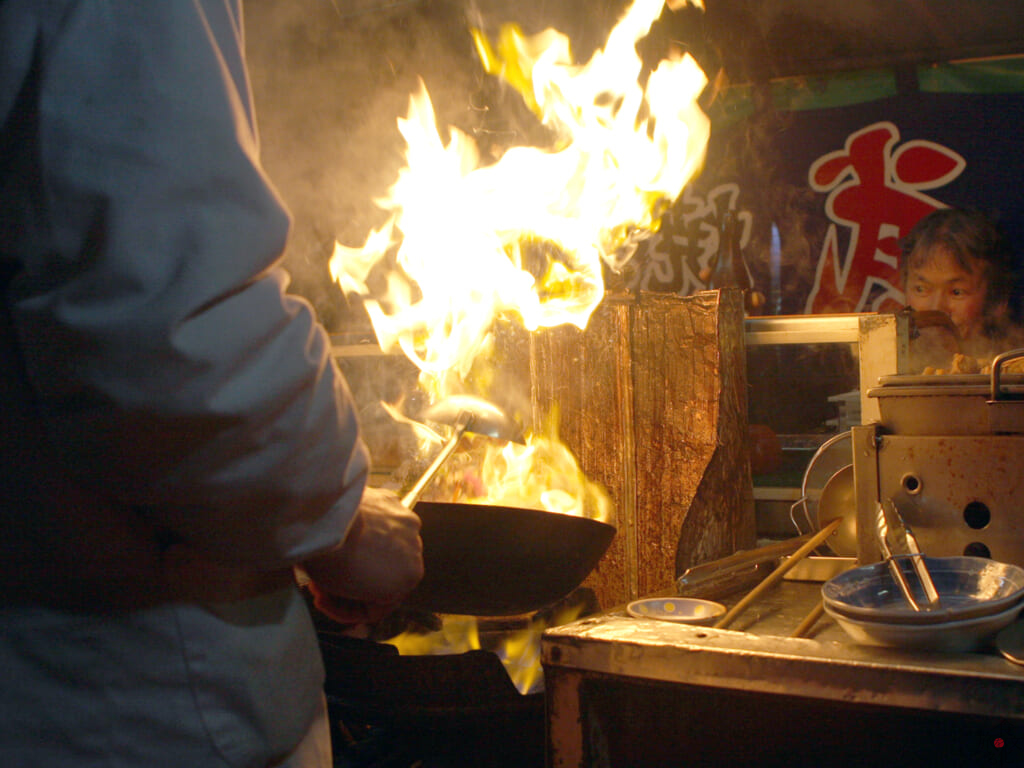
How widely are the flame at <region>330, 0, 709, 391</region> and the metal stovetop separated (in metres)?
1.19

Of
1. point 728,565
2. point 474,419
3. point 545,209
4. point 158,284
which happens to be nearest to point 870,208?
point 545,209

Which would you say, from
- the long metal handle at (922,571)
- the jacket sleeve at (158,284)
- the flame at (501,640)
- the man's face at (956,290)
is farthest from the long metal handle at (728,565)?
the man's face at (956,290)

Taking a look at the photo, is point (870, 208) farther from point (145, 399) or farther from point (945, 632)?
point (145, 399)

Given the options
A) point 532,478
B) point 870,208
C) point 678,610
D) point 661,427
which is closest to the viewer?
point 678,610

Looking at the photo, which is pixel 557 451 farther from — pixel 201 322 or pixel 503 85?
pixel 503 85

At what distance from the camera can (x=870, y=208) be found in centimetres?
466

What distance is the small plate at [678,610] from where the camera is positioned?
5.53 feet

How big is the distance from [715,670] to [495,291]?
166 centimetres

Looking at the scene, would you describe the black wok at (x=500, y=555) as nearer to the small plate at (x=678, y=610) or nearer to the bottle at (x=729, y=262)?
the small plate at (x=678, y=610)

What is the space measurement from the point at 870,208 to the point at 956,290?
28.4 inches

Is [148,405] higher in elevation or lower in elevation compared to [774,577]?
higher

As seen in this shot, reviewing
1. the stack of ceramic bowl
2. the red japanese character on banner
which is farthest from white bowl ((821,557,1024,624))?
the red japanese character on banner

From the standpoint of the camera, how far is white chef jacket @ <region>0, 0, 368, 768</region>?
0.65 meters

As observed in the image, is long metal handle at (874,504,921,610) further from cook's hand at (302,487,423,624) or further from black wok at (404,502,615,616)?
cook's hand at (302,487,423,624)
